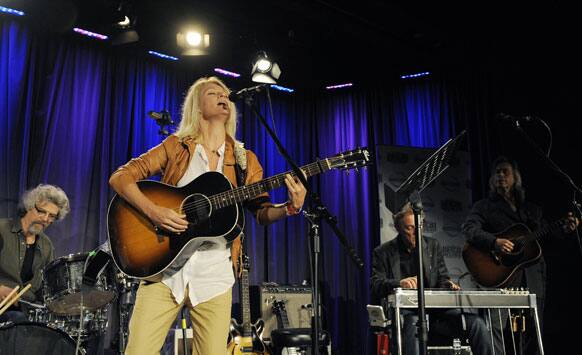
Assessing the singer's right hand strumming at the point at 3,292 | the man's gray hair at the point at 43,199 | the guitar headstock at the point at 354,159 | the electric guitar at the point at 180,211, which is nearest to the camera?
the electric guitar at the point at 180,211

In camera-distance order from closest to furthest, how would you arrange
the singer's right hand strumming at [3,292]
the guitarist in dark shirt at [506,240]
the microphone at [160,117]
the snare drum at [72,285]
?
the snare drum at [72,285]
the singer's right hand strumming at [3,292]
the guitarist in dark shirt at [506,240]
the microphone at [160,117]

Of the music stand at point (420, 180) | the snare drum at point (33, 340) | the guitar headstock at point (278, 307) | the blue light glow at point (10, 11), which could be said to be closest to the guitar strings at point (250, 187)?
the music stand at point (420, 180)

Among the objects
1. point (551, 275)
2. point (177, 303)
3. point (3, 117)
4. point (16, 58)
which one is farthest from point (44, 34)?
point (551, 275)

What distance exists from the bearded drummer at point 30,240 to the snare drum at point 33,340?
133 centimetres

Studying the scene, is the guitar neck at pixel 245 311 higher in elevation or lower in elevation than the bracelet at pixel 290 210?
lower

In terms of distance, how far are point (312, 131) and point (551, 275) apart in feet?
12.3

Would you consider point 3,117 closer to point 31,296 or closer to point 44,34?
point 44,34

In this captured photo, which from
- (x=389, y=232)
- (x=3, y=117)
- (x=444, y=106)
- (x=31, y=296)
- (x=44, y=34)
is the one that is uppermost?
(x=44, y=34)

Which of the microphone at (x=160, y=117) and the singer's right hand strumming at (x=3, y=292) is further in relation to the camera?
the microphone at (x=160, y=117)

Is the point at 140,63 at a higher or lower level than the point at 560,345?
higher

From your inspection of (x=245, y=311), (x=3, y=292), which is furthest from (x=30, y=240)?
(x=245, y=311)

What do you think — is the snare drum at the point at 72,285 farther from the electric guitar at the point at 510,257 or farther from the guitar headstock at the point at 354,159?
the electric guitar at the point at 510,257

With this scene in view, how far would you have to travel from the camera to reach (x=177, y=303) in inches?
110

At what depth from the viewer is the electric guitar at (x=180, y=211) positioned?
2.88 m
